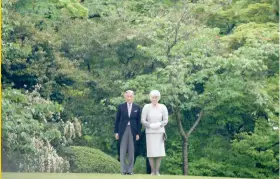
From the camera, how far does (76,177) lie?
44.9 feet

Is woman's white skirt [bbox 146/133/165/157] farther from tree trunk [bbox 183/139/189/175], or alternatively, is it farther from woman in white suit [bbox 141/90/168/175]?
tree trunk [bbox 183/139/189/175]

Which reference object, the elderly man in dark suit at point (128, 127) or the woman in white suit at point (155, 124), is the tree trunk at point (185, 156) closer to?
the woman in white suit at point (155, 124)

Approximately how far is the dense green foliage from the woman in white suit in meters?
5.54

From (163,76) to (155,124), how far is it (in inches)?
328

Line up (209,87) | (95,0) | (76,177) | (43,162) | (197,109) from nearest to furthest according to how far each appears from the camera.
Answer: (76,177)
(43,162)
(209,87)
(197,109)
(95,0)

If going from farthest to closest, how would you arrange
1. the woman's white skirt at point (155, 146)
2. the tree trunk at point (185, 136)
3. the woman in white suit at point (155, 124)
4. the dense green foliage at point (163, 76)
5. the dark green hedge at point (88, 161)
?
1. the tree trunk at point (185, 136)
2. the dense green foliage at point (163, 76)
3. the dark green hedge at point (88, 161)
4. the woman's white skirt at point (155, 146)
5. the woman in white suit at point (155, 124)

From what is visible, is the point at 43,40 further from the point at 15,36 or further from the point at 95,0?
the point at 95,0

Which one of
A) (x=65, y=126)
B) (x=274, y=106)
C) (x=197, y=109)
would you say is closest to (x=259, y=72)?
(x=274, y=106)

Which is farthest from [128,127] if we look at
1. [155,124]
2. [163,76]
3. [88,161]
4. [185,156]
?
[185,156]

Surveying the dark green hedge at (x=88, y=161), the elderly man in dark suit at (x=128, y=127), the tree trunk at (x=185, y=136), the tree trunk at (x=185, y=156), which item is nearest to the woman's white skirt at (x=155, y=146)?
the elderly man in dark suit at (x=128, y=127)

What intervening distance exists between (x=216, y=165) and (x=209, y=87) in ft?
8.71

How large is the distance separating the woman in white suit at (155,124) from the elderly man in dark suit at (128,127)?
16cm

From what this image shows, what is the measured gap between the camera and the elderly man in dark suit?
13.8m

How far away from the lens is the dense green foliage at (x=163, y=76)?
21281mm
